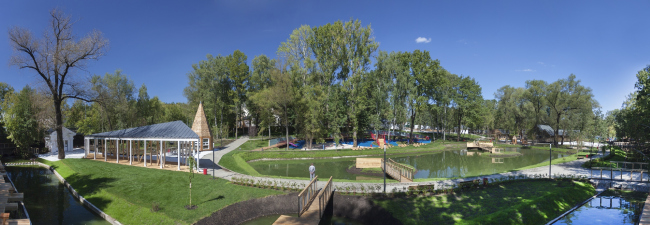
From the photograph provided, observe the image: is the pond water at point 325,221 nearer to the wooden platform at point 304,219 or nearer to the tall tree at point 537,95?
the wooden platform at point 304,219

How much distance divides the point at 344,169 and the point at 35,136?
112 ft

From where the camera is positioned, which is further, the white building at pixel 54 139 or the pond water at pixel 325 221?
the white building at pixel 54 139

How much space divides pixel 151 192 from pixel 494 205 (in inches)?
730

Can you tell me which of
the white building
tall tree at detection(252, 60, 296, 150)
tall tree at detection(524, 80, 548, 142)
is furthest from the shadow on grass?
tall tree at detection(524, 80, 548, 142)

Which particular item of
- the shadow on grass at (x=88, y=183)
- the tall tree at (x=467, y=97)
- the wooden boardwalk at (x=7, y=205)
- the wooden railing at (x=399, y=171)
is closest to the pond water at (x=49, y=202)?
the shadow on grass at (x=88, y=183)

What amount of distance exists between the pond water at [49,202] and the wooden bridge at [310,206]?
9.47 meters

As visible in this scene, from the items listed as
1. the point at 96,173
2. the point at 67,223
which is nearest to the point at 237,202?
the point at 67,223

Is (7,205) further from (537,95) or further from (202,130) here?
(537,95)

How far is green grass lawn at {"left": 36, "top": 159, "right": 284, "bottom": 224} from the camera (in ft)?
45.5

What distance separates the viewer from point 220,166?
85.9 feet

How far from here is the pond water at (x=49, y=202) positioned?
48.2 feet

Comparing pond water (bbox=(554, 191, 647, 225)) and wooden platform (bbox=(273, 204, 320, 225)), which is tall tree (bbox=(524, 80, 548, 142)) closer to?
pond water (bbox=(554, 191, 647, 225))

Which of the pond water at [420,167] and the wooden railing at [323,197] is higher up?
the wooden railing at [323,197]

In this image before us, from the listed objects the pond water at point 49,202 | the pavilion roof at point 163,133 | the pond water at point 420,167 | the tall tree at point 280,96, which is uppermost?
the tall tree at point 280,96
